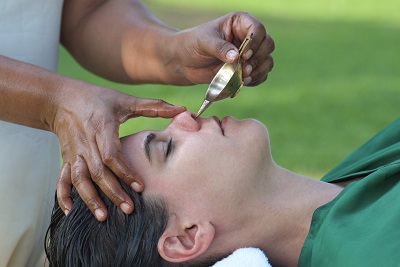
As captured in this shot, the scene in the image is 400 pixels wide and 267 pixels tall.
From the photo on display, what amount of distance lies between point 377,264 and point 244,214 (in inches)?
21.2

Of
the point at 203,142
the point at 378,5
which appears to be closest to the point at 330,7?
the point at 378,5

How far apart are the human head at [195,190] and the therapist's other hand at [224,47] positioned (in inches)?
13.3

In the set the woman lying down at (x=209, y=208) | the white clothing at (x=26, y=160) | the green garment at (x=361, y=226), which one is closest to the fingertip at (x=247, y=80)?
the woman lying down at (x=209, y=208)

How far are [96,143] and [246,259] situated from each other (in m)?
0.60

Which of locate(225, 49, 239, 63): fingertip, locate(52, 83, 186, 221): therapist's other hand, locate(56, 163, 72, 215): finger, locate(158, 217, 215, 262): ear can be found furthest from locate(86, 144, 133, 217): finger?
locate(225, 49, 239, 63): fingertip

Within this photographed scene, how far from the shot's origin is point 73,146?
260 centimetres

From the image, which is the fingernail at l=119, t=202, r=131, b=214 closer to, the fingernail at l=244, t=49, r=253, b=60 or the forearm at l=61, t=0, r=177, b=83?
the fingernail at l=244, t=49, r=253, b=60

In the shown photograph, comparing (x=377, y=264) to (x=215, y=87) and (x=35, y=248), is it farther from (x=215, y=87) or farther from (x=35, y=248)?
(x=35, y=248)

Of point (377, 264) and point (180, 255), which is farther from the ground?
point (377, 264)

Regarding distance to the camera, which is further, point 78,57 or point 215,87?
point 78,57

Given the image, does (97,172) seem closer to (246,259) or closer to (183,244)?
(183,244)

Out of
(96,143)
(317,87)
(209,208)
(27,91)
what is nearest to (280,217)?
(209,208)

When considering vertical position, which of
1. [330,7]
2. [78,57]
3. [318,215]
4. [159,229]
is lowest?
[330,7]

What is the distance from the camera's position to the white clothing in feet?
9.96
